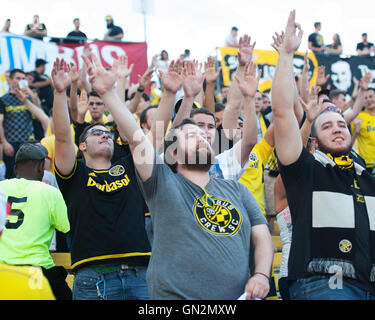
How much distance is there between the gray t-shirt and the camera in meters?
2.61

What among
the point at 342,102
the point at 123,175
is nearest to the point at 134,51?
the point at 342,102

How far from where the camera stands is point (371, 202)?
314cm

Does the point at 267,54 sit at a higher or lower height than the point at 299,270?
higher

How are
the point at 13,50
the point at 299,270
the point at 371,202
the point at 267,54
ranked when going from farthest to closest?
1. the point at 267,54
2. the point at 13,50
3. the point at 371,202
4. the point at 299,270

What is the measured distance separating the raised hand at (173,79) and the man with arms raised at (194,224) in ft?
2.46

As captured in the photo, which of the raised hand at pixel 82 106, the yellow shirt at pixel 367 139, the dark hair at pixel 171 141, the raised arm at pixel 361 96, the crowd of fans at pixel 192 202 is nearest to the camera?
the crowd of fans at pixel 192 202

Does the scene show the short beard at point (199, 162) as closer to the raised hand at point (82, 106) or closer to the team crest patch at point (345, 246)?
the team crest patch at point (345, 246)

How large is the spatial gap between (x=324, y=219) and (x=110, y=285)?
5.19 ft

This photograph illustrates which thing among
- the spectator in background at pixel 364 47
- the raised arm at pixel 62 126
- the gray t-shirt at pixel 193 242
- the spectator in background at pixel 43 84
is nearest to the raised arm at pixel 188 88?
the raised arm at pixel 62 126

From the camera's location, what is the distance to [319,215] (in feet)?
9.91

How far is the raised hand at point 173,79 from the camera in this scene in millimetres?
3791

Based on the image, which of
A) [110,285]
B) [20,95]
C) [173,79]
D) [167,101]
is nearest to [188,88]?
[173,79]
